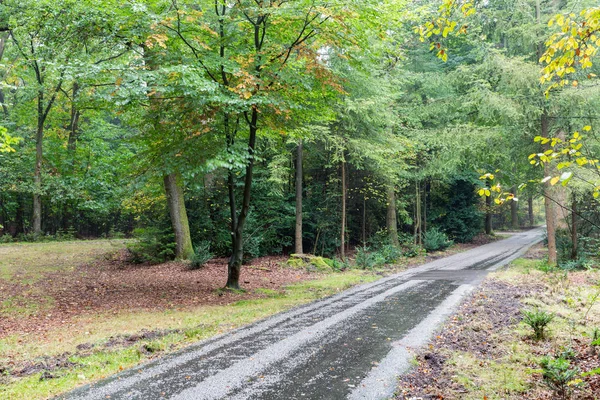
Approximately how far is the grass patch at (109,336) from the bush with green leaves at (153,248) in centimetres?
651

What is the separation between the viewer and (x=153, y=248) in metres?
15.3

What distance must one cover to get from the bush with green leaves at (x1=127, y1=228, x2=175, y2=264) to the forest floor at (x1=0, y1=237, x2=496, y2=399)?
455 mm

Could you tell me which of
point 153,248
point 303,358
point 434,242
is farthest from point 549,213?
point 153,248

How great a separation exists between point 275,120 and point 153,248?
320 inches

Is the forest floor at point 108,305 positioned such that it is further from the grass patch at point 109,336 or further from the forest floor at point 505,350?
the forest floor at point 505,350

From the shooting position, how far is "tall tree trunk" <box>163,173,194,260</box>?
1495 centimetres

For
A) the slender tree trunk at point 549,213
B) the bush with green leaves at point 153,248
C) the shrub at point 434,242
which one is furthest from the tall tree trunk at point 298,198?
the slender tree trunk at point 549,213

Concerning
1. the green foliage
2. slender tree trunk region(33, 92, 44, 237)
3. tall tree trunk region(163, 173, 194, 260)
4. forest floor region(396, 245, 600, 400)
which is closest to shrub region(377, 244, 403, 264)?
forest floor region(396, 245, 600, 400)

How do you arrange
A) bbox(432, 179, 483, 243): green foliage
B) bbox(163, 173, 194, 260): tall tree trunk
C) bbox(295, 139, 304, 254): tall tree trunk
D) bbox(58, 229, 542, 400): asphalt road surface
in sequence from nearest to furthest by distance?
bbox(58, 229, 542, 400): asphalt road surface
bbox(163, 173, 194, 260): tall tree trunk
bbox(295, 139, 304, 254): tall tree trunk
bbox(432, 179, 483, 243): green foliage

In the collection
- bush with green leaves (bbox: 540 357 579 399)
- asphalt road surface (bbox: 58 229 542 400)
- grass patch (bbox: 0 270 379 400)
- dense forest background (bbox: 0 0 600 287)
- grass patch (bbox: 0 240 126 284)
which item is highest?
dense forest background (bbox: 0 0 600 287)

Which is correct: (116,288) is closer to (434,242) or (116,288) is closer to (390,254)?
(390,254)

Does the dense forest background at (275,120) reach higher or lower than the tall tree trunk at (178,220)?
higher

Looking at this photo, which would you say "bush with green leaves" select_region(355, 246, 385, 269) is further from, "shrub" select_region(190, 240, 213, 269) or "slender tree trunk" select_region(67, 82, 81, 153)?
"slender tree trunk" select_region(67, 82, 81, 153)

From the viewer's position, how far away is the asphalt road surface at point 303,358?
4.42m
